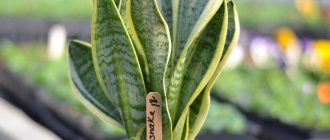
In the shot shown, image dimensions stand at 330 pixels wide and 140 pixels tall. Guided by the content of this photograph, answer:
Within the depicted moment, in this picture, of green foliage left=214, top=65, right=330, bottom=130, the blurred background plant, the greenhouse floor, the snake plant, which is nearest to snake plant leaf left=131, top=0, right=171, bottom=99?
the snake plant

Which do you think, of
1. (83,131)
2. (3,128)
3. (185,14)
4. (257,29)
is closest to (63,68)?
(3,128)

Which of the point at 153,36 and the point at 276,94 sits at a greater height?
the point at 153,36

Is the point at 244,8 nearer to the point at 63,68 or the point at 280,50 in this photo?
the point at 280,50

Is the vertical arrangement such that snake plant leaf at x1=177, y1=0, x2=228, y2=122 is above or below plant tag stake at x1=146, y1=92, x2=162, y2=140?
above

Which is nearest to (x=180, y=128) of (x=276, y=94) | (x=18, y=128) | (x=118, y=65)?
(x=118, y=65)

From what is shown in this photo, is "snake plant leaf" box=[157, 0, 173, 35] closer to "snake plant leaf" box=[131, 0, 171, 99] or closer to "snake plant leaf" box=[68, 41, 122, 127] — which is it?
"snake plant leaf" box=[131, 0, 171, 99]

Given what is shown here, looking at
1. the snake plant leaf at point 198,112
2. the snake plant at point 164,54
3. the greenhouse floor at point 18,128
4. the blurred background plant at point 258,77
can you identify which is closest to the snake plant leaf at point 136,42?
the snake plant at point 164,54

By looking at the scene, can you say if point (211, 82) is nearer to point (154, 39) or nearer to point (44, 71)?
point (154, 39)
